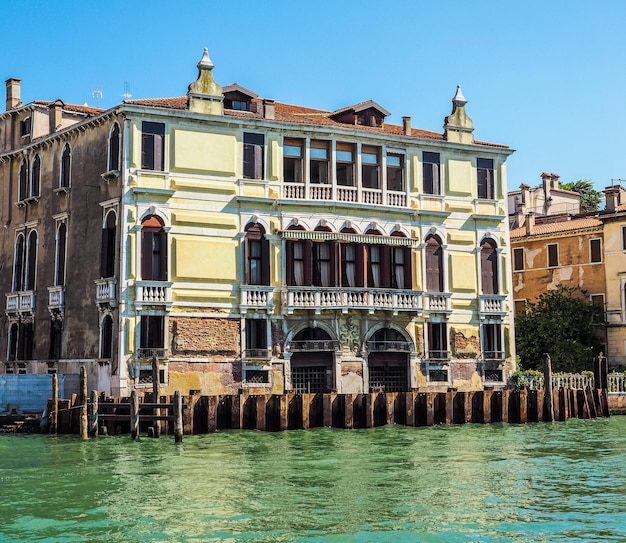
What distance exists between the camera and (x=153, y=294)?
32.3 m

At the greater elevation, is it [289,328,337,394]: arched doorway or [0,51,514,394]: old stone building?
[0,51,514,394]: old stone building

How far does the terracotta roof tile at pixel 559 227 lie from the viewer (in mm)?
47688

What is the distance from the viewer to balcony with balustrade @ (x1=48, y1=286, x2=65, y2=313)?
1378 inches

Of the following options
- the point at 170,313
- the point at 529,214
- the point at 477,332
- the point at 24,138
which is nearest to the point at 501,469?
the point at 170,313

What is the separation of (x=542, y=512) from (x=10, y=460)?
38.3ft

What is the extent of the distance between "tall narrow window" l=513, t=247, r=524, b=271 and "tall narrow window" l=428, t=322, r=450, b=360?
1386 centimetres

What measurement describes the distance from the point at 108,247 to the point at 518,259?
23460mm

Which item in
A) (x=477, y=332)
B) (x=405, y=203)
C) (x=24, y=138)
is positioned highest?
(x=24, y=138)

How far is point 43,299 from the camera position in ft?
119

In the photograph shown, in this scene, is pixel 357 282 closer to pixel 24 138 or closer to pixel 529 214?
pixel 24 138

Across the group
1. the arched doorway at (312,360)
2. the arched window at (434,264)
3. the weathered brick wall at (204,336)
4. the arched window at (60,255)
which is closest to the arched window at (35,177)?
the arched window at (60,255)

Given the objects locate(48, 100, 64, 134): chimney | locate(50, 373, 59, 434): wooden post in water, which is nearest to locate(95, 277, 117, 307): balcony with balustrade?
locate(50, 373, 59, 434): wooden post in water

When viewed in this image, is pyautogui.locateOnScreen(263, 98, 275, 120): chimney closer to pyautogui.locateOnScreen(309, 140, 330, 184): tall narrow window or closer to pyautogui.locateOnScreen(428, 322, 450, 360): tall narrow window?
pyautogui.locateOnScreen(309, 140, 330, 184): tall narrow window

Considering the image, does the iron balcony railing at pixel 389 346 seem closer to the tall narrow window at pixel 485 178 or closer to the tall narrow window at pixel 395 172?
the tall narrow window at pixel 395 172
